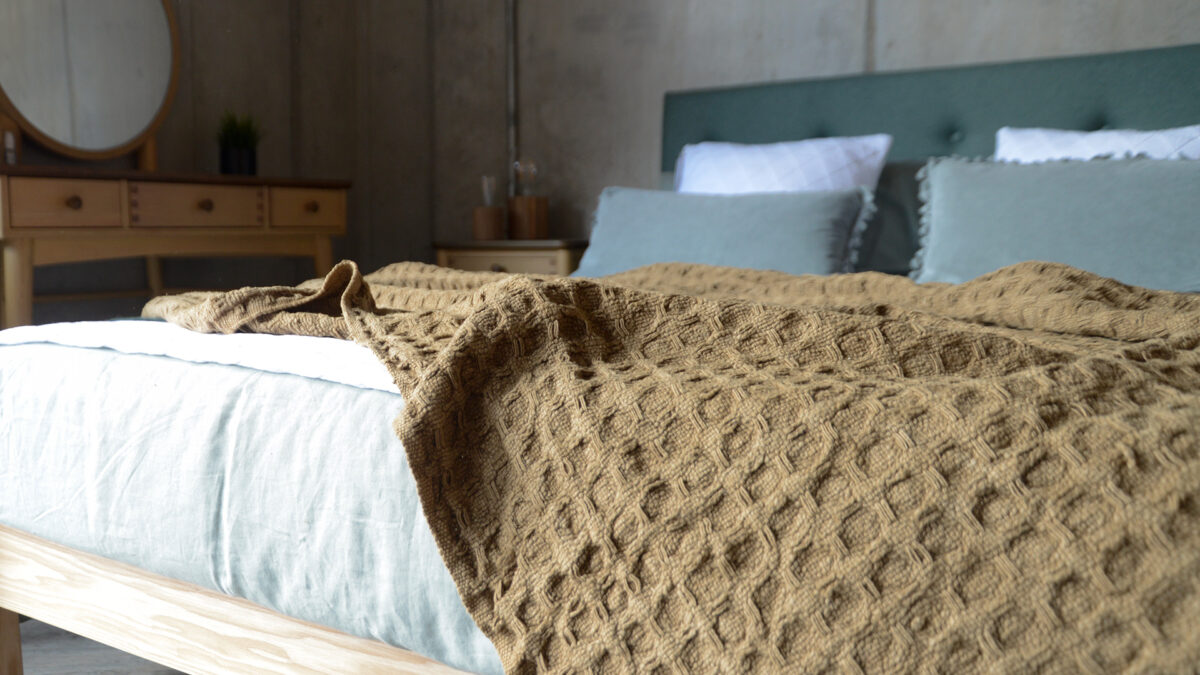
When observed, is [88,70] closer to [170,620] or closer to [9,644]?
[9,644]

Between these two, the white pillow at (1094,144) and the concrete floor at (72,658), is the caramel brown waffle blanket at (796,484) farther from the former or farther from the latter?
the white pillow at (1094,144)

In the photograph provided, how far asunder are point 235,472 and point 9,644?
66 cm

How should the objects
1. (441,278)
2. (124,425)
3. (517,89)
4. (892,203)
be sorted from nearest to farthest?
(124,425), (441,278), (892,203), (517,89)

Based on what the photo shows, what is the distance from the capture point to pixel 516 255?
10.1 ft

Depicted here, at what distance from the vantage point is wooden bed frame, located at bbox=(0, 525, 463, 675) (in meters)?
0.96

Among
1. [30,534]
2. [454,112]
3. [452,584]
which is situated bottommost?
[30,534]

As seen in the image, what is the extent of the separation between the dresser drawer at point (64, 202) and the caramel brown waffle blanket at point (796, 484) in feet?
5.87

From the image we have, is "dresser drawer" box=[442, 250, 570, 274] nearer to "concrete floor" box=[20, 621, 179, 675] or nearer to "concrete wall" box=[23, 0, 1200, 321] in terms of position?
"concrete wall" box=[23, 0, 1200, 321]

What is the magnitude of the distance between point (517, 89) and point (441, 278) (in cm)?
226

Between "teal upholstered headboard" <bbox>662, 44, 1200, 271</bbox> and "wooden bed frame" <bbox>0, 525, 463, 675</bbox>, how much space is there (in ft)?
5.39

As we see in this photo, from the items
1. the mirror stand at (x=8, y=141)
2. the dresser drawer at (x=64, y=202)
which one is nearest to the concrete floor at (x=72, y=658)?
the dresser drawer at (x=64, y=202)

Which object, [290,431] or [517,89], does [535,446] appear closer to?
[290,431]

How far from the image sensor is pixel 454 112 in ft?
12.5

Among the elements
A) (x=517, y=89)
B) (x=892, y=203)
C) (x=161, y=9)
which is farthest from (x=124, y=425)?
(x=517, y=89)
